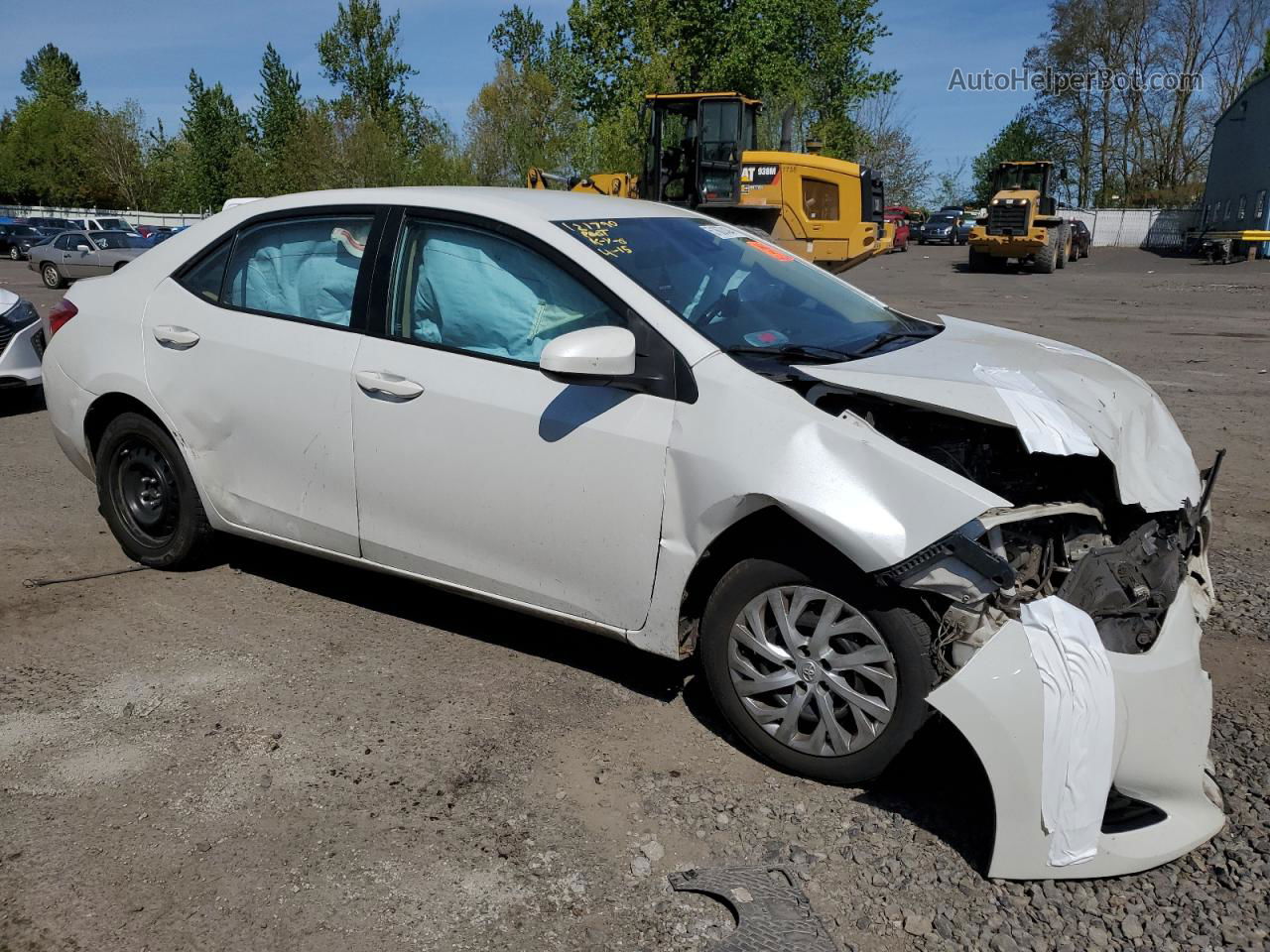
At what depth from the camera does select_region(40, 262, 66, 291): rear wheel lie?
86.0ft

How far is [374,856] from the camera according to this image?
2893 mm

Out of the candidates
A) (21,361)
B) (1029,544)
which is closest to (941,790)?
(1029,544)

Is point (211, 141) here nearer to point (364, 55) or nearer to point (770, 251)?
point (364, 55)

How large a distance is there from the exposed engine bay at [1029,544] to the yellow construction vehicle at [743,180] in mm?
15343

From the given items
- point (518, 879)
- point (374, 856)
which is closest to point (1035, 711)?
point (518, 879)

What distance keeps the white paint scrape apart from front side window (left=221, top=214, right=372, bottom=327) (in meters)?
2.74

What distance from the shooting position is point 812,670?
10.3 feet

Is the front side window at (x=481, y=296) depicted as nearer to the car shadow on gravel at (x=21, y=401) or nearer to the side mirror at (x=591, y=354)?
the side mirror at (x=591, y=354)

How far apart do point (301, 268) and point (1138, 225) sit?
55885mm

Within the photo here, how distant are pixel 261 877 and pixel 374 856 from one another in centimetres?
29

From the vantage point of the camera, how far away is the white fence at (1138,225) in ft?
169

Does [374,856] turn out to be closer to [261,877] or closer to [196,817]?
[261,877]

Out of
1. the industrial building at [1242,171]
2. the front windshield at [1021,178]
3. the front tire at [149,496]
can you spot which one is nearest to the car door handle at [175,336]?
the front tire at [149,496]

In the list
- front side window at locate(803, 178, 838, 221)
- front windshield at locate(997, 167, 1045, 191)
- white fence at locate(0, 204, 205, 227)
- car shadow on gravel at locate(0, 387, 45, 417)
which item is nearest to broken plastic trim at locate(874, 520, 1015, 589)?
car shadow on gravel at locate(0, 387, 45, 417)
